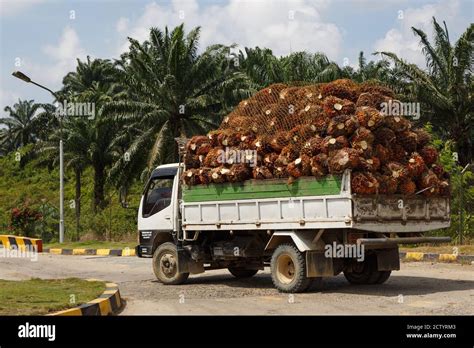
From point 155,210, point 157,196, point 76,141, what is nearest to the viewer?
point 155,210

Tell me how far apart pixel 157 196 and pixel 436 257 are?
7545mm

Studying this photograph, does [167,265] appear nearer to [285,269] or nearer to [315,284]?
[285,269]

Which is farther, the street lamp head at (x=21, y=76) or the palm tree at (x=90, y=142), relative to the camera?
the palm tree at (x=90, y=142)

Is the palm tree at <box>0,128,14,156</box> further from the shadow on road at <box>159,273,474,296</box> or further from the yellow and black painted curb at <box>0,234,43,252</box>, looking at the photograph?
the shadow on road at <box>159,273,474,296</box>

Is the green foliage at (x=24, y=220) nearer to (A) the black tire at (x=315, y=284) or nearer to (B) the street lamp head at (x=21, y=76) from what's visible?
(B) the street lamp head at (x=21, y=76)

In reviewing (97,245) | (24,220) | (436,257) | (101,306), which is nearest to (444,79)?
(436,257)

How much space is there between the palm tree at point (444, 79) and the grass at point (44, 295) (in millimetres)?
19797

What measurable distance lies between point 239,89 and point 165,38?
404 centimetres

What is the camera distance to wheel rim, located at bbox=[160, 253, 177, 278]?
13648 mm

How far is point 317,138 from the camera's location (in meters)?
11.3

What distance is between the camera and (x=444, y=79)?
96.3 ft

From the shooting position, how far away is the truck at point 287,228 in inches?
429

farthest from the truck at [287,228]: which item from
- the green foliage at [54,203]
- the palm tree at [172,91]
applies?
the palm tree at [172,91]
